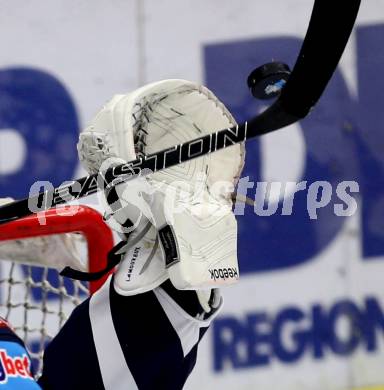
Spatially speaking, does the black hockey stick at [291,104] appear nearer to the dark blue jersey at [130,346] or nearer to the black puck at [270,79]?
the black puck at [270,79]

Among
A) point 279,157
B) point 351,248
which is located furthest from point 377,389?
point 279,157

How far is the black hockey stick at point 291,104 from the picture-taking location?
25.9 inches

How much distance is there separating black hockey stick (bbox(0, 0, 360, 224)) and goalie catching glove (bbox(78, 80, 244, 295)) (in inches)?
2.6

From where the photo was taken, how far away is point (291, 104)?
711mm

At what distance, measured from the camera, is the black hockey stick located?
0.66 metres

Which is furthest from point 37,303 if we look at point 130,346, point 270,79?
point 270,79

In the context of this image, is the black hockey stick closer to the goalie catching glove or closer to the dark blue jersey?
the goalie catching glove

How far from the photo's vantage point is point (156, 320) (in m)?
0.97

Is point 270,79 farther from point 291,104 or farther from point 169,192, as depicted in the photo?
point 169,192

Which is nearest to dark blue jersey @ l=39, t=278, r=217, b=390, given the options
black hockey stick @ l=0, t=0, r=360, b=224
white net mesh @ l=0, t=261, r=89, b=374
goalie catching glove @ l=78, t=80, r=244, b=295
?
goalie catching glove @ l=78, t=80, r=244, b=295

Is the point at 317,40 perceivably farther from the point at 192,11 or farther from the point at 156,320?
the point at 192,11

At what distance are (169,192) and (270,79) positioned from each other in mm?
191

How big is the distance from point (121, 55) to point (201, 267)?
3.92 feet

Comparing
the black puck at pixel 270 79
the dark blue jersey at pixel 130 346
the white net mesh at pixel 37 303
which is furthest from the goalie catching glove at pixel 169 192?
the white net mesh at pixel 37 303
